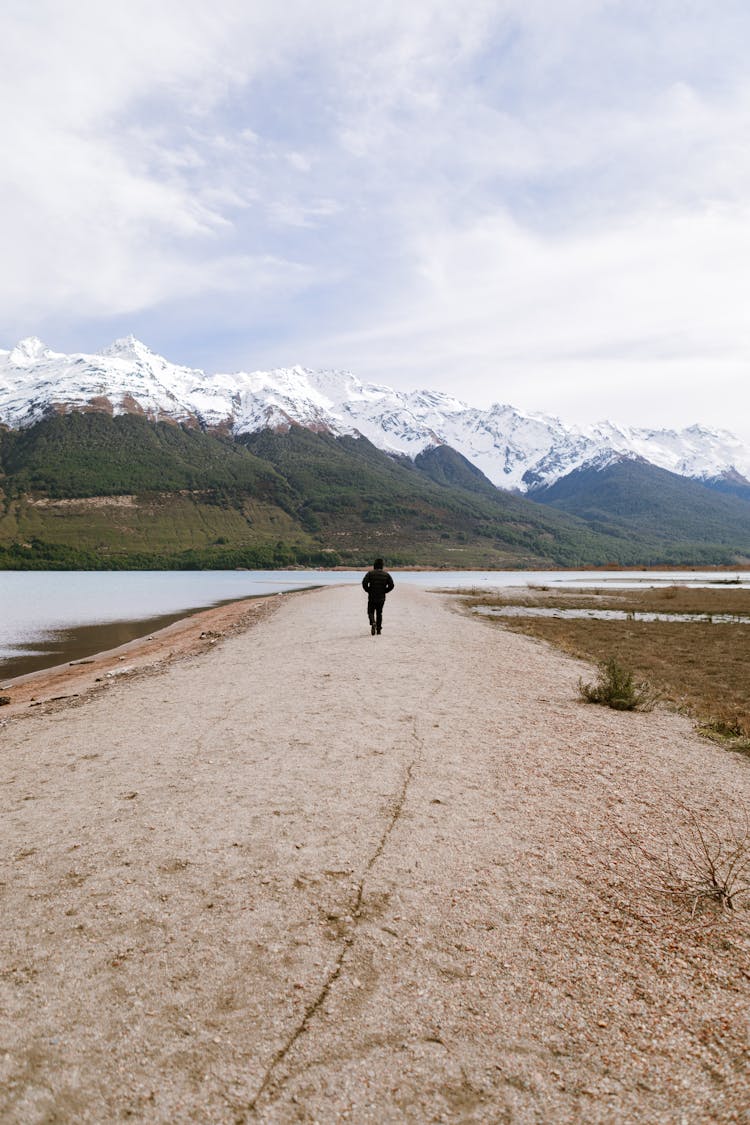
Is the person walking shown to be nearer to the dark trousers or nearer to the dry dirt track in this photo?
the dark trousers

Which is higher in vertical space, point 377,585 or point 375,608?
point 377,585

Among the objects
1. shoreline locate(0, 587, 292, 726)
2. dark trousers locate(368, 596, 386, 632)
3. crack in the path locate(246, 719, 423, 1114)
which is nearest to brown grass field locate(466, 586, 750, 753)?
dark trousers locate(368, 596, 386, 632)

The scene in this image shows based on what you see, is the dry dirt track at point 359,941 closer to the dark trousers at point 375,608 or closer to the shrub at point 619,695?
the shrub at point 619,695

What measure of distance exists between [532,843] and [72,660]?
1025 inches

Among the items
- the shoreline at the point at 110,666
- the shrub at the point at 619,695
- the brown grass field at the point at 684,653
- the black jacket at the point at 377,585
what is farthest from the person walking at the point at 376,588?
the shrub at the point at 619,695

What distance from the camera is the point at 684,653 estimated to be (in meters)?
24.3

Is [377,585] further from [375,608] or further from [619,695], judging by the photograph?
[619,695]

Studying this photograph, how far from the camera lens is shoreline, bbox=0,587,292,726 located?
666 inches

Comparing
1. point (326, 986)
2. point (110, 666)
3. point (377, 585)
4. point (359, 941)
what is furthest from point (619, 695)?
point (110, 666)

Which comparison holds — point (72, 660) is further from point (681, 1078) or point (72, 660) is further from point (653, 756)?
point (681, 1078)

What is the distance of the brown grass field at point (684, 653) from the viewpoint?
1389 centimetres

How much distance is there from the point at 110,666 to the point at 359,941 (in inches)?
849

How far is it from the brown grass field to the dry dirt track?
422 cm

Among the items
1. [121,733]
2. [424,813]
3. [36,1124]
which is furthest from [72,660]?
[36,1124]
